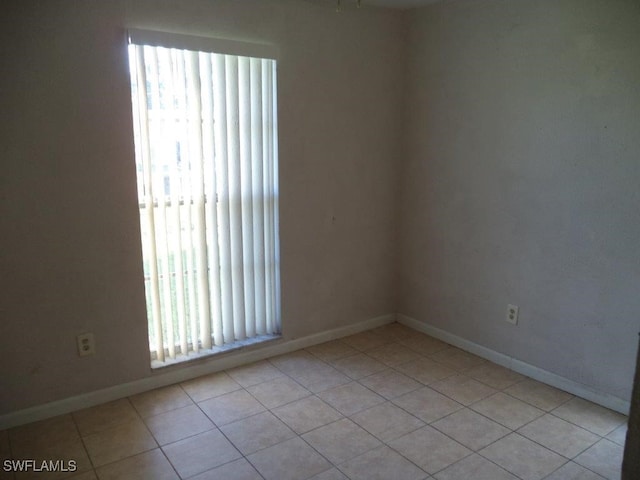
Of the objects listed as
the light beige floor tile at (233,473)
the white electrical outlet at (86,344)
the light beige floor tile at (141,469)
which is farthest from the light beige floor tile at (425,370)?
the white electrical outlet at (86,344)

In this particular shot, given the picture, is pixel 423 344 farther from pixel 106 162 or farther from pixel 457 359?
pixel 106 162

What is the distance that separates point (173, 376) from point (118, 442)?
22.4 inches

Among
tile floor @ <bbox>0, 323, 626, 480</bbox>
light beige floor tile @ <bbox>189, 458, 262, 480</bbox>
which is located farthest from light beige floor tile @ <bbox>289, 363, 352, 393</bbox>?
light beige floor tile @ <bbox>189, 458, 262, 480</bbox>

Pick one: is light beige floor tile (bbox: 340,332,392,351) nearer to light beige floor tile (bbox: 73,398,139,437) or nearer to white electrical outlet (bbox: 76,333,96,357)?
light beige floor tile (bbox: 73,398,139,437)

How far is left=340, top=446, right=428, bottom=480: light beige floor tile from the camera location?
2.05 metres

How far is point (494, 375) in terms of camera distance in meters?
2.93

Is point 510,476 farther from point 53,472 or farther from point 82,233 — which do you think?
point 82,233

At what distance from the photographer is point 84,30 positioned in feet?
7.52

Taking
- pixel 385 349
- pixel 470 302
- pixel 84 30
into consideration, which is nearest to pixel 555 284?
pixel 470 302

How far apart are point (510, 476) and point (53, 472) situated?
192 cm

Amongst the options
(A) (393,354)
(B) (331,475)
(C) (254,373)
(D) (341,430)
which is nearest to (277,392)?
(C) (254,373)

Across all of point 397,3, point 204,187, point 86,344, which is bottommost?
point 86,344

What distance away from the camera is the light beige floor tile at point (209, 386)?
2.71 m

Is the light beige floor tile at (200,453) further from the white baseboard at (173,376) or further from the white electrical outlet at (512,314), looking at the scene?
the white electrical outlet at (512,314)
